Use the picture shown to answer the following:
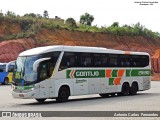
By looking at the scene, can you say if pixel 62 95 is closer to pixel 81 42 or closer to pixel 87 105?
pixel 87 105

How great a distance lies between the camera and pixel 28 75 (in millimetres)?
20812

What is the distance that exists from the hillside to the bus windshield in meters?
37.7

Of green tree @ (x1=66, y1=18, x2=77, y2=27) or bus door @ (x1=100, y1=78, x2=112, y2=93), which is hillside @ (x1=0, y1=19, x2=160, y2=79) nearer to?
green tree @ (x1=66, y1=18, x2=77, y2=27)

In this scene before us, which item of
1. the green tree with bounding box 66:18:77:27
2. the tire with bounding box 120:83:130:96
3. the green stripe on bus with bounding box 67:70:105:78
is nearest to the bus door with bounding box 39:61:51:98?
the green stripe on bus with bounding box 67:70:105:78

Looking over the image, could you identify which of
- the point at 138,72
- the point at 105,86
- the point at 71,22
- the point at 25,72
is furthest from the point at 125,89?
the point at 71,22

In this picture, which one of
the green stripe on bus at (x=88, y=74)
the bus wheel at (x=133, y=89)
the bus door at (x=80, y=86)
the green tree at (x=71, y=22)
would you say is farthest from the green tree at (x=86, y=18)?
the bus door at (x=80, y=86)

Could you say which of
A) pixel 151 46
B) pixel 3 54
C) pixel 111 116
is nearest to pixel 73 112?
pixel 111 116

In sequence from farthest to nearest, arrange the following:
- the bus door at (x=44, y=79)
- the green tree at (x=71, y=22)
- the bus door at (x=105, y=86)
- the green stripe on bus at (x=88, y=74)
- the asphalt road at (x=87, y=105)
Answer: the green tree at (x=71, y=22), the bus door at (x=105, y=86), the green stripe on bus at (x=88, y=74), the bus door at (x=44, y=79), the asphalt road at (x=87, y=105)

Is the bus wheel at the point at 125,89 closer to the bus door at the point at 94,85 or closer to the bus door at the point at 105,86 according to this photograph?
the bus door at the point at 105,86

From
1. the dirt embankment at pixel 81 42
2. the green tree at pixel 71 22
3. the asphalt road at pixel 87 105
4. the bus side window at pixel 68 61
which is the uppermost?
the green tree at pixel 71 22

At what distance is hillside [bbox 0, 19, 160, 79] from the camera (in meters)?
61.1

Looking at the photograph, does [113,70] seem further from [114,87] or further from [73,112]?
[73,112]

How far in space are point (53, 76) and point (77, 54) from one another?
2446 mm

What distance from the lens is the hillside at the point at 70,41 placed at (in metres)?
61.1
